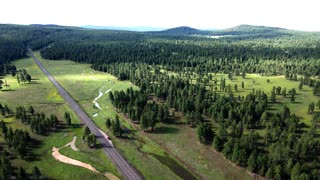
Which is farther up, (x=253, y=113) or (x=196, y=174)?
(x=253, y=113)

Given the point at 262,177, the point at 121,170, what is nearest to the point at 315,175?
the point at 262,177

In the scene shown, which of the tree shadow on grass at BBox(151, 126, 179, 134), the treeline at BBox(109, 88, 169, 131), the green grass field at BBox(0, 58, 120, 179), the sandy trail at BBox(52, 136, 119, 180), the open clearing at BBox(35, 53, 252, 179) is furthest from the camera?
the tree shadow on grass at BBox(151, 126, 179, 134)

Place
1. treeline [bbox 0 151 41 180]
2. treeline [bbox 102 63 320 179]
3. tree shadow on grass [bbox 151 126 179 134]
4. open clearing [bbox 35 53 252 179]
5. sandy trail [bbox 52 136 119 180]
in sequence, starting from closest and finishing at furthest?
treeline [bbox 0 151 41 180] → treeline [bbox 102 63 320 179] → sandy trail [bbox 52 136 119 180] → open clearing [bbox 35 53 252 179] → tree shadow on grass [bbox 151 126 179 134]

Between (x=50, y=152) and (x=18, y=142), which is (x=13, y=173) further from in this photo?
(x=50, y=152)

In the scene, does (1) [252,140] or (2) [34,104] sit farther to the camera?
(2) [34,104]

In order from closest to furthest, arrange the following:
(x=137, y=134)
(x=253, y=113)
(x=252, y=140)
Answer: (x=252, y=140) → (x=137, y=134) → (x=253, y=113)

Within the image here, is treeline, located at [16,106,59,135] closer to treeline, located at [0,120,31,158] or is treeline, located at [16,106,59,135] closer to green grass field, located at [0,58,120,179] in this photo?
green grass field, located at [0,58,120,179]

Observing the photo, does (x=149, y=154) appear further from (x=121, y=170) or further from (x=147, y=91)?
(x=147, y=91)

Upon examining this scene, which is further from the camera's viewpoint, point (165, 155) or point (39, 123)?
point (39, 123)

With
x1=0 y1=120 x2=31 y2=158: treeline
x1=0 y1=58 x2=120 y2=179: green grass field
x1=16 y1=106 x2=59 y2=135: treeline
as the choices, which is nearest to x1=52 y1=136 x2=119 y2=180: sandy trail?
x1=0 y1=58 x2=120 y2=179: green grass field

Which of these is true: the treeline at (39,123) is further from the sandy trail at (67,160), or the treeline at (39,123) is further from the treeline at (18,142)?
the sandy trail at (67,160)

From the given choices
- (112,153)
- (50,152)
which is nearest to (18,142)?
(50,152)
